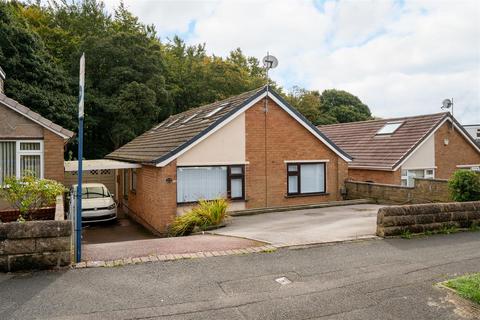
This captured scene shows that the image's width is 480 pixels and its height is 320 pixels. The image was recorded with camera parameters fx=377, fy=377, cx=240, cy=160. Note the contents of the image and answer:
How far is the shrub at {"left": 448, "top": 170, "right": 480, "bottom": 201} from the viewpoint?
511 inches

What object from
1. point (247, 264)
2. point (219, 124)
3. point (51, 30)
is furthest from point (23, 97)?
point (247, 264)

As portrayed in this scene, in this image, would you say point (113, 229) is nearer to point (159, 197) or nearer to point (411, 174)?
point (159, 197)

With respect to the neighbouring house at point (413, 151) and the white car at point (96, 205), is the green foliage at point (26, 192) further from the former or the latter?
the neighbouring house at point (413, 151)

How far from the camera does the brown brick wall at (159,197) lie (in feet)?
42.9

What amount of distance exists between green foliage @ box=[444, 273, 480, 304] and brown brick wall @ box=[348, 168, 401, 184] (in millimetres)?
13421

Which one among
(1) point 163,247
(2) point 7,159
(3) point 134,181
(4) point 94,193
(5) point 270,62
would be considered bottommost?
(1) point 163,247

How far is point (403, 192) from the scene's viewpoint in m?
16.6

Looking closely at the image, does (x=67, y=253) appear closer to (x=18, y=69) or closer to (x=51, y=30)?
(x=18, y=69)

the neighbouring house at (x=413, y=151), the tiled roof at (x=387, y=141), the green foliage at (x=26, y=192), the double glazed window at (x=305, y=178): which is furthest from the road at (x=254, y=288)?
the tiled roof at (x=387, y=141)

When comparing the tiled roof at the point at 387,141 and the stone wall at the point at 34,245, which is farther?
the tiled roof at the point at 387,141

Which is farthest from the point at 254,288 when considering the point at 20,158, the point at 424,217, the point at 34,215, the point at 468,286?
the point at 20,158

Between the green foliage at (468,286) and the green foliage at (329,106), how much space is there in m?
39.9

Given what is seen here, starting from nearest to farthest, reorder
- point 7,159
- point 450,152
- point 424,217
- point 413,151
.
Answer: point 424,217 < point 7,159 < point 413,151 < point 450,152

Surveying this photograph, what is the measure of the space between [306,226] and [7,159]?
10.3 meters
